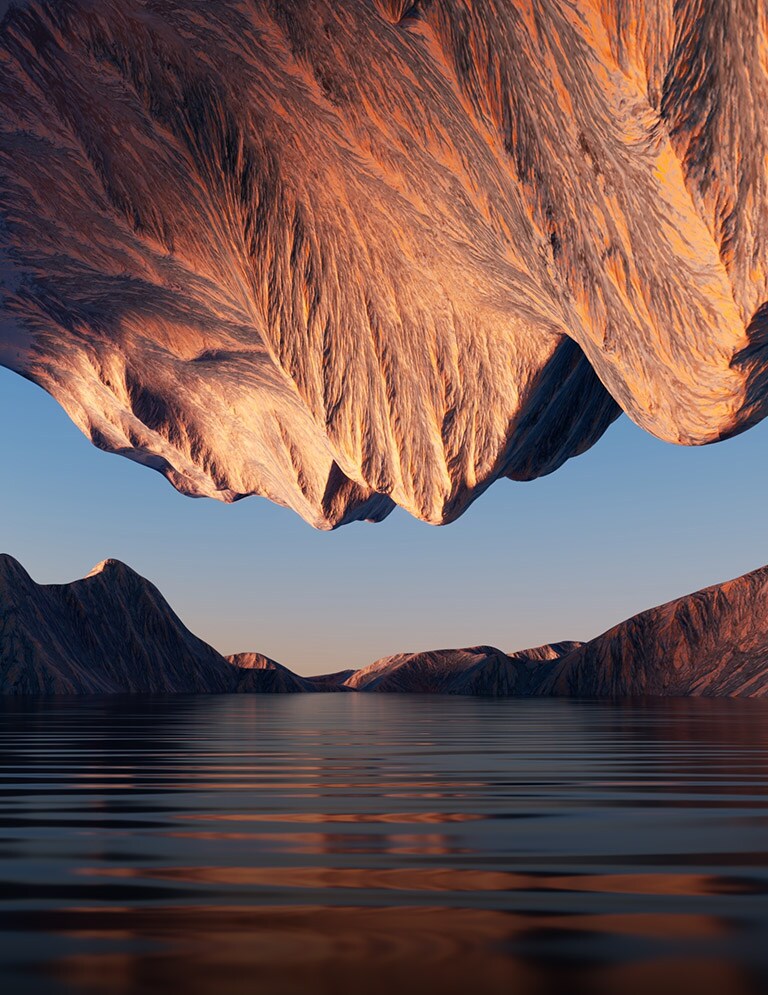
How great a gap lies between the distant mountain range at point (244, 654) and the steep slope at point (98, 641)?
0.08 m

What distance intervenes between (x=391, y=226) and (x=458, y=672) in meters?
91.9

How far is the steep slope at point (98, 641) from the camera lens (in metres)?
58.8

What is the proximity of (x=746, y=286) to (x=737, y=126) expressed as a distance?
1.51 metres

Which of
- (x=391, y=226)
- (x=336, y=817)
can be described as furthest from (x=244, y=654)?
(x=336, y=817)

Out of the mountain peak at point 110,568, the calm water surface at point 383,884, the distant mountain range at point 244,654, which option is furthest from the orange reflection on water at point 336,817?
the mountain peak at point 110,568

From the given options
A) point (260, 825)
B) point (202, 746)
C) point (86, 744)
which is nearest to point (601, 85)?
point (202, 746)

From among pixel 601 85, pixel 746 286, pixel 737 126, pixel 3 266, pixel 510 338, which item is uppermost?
pixel 3 266

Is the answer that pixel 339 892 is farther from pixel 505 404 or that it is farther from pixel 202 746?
pixel 505 404

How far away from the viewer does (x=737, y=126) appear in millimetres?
8938

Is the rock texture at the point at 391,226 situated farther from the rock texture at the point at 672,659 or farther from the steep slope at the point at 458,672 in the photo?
the steep slope at the point at 458,672

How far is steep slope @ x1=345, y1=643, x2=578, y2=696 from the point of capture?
97.0 metres

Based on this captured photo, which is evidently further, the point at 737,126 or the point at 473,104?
the point at 473,104

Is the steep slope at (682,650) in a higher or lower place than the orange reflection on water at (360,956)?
higher

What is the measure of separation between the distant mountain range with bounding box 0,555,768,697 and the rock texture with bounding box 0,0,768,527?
32270 millimetres
